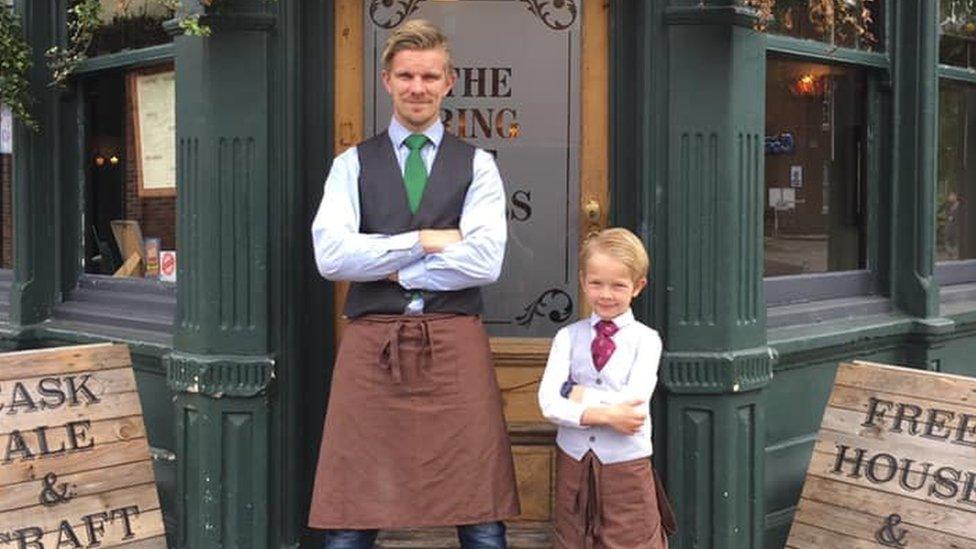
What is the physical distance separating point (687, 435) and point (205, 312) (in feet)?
5.98

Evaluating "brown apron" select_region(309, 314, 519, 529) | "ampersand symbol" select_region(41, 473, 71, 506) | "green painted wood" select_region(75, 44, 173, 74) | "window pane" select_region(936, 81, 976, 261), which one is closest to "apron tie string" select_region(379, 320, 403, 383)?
"brown apron" select_region(309, 314, 519, 529)

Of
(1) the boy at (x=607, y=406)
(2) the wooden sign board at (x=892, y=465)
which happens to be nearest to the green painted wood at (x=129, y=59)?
(1) the boy at (x=607, y=406)

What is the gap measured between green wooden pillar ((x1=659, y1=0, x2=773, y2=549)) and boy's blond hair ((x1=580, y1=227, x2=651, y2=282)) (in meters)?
0.67

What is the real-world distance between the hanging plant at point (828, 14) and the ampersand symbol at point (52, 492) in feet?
9.76

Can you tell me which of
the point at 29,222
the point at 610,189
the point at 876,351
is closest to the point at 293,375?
the point at 610,189

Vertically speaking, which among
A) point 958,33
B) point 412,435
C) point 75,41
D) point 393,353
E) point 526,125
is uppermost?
point 958,33

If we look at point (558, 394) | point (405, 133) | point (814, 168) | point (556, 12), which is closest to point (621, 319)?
point (558, 394)

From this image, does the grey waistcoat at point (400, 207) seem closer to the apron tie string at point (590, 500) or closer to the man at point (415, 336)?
the man at point (415, 336)

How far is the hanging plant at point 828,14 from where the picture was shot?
3.75 meters

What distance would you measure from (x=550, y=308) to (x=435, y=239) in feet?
4.11

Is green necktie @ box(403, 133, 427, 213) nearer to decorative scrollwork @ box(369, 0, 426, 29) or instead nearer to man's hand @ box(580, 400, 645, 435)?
man's hand @ box(580, 400, 645, 435)

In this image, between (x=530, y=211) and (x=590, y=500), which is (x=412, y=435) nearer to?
(x=590, y=500)

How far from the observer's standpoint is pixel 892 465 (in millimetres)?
3875

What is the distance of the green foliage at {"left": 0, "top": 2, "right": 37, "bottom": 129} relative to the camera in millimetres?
4629
